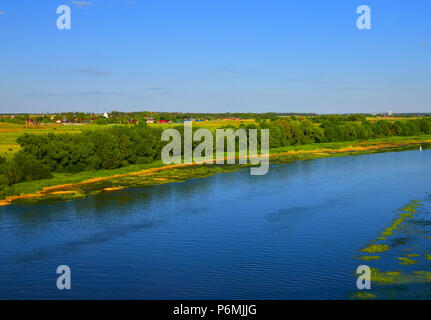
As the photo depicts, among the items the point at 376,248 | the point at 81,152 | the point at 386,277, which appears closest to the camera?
the point at 386,277

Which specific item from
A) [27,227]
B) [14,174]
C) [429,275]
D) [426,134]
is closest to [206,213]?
[27,227]

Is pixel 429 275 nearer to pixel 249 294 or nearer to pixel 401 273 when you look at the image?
pixel 401 273

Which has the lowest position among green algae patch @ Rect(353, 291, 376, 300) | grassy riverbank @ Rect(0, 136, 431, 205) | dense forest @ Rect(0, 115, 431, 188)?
green algae patch @ Rect(353, 291, 376, 300)

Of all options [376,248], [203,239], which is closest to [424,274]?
Result: [376,248]

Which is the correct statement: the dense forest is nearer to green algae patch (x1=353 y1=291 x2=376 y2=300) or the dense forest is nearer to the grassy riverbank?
the grassy riverbank

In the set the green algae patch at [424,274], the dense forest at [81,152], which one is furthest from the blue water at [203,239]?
the dense forest at [81,152]

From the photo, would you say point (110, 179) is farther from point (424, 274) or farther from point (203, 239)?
point (424, 274)

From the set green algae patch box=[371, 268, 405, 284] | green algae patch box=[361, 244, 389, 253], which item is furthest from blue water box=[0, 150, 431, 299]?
green algae patch box=[371, 268, 405, 284]

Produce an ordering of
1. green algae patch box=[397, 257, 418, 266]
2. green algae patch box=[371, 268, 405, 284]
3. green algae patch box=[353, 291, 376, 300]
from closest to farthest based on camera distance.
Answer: green algae patch box=[353, 291, 376, 300]
green algae patch box=[371, 268, 405, 284]
green algae patch box=[397, 257, 418, 266]

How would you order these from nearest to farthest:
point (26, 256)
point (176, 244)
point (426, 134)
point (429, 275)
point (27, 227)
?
point (429, 275) → point (26, 256) → point (176, 244) → point (27, 227) → point (426, 134)
